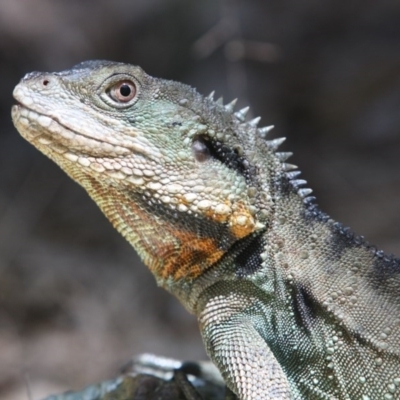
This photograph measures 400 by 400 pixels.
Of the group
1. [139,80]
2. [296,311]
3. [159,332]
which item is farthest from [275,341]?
[159,332]

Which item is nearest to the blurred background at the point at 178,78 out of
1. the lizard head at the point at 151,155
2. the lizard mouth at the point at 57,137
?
the lizard head at the point at 151,155

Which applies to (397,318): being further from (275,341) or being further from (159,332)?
(159,332)

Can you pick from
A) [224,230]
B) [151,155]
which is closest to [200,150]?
[151,155]

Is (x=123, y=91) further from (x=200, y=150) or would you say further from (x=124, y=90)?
(x=200, y=150)

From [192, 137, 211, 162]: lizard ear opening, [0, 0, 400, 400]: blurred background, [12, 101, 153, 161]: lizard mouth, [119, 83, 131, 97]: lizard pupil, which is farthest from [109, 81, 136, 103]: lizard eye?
[0, 0, 400, 400]: blurred background

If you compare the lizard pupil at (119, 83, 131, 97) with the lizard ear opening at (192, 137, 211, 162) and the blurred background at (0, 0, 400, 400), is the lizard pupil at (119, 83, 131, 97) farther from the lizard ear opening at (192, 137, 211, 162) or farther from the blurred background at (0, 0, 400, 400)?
the blurred background at (0, 0, 400, 400)

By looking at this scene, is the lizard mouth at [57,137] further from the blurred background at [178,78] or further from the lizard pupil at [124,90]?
the blurred background at [178,78]
